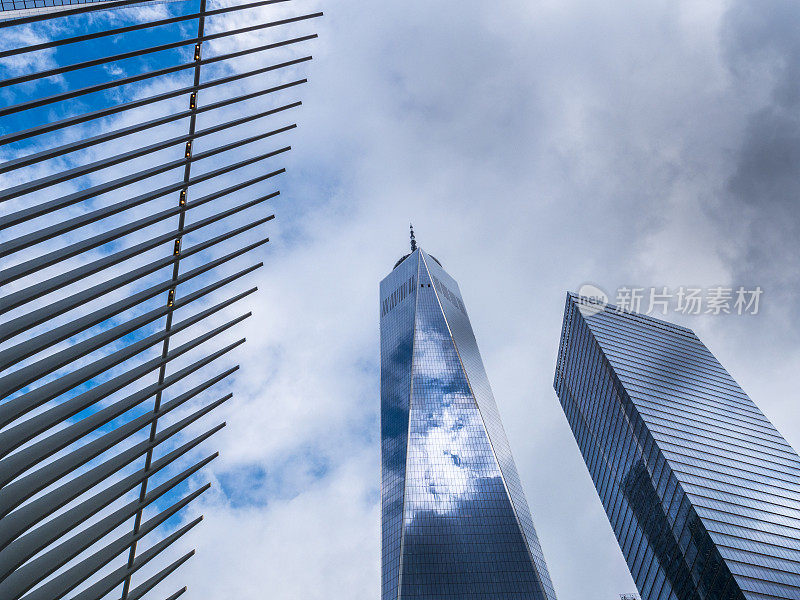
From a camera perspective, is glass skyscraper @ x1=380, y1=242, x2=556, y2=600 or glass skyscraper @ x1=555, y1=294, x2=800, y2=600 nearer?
glass skyscraper @ x1=555, y1=294, x2=800, y2=600

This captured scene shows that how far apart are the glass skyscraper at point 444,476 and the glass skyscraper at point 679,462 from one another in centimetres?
2184

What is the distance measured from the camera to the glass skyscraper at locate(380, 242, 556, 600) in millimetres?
115688

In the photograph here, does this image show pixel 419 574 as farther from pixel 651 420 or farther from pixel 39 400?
pixel 39 400

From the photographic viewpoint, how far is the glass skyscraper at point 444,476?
11569 cm

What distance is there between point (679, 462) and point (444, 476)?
49.5m

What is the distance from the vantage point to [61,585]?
39.5ft

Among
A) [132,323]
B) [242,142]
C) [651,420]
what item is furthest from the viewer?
[651,420]

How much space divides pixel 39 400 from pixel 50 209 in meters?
4.17

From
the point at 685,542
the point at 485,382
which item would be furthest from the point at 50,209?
the point at 485,382

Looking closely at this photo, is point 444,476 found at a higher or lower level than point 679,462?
higher

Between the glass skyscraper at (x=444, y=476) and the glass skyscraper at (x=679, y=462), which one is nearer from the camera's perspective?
the glass skyscraper at (x=679, y=462)

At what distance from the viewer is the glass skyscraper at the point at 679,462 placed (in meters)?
95.3

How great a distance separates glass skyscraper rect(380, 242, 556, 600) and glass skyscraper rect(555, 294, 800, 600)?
21837 mm

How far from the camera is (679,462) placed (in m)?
109
